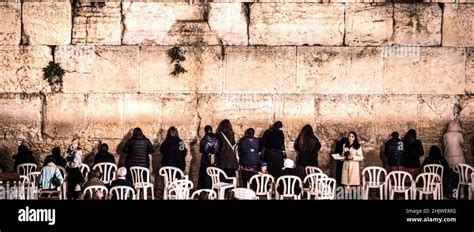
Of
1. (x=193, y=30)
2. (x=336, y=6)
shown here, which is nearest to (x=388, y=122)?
(x=336, y=6)

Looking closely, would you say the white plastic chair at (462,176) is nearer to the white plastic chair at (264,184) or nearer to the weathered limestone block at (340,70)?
the weathered limestone block at (340,70)

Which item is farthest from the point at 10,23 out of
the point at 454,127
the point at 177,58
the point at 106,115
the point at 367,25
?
the point at 454,127

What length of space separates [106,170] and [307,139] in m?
3.63

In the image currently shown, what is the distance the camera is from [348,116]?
80.7ft

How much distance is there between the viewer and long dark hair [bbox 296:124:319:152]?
24.0 meters

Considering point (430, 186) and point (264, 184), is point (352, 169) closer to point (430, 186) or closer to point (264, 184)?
point (430, 186)

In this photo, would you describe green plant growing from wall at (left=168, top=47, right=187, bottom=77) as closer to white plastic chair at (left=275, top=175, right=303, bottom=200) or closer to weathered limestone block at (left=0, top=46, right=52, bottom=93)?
weathered limestone block at (left=0, top=46, right=52, bottom=93)

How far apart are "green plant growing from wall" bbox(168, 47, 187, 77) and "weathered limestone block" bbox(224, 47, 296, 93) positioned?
0.80 metres

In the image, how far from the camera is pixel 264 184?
22.3 m
